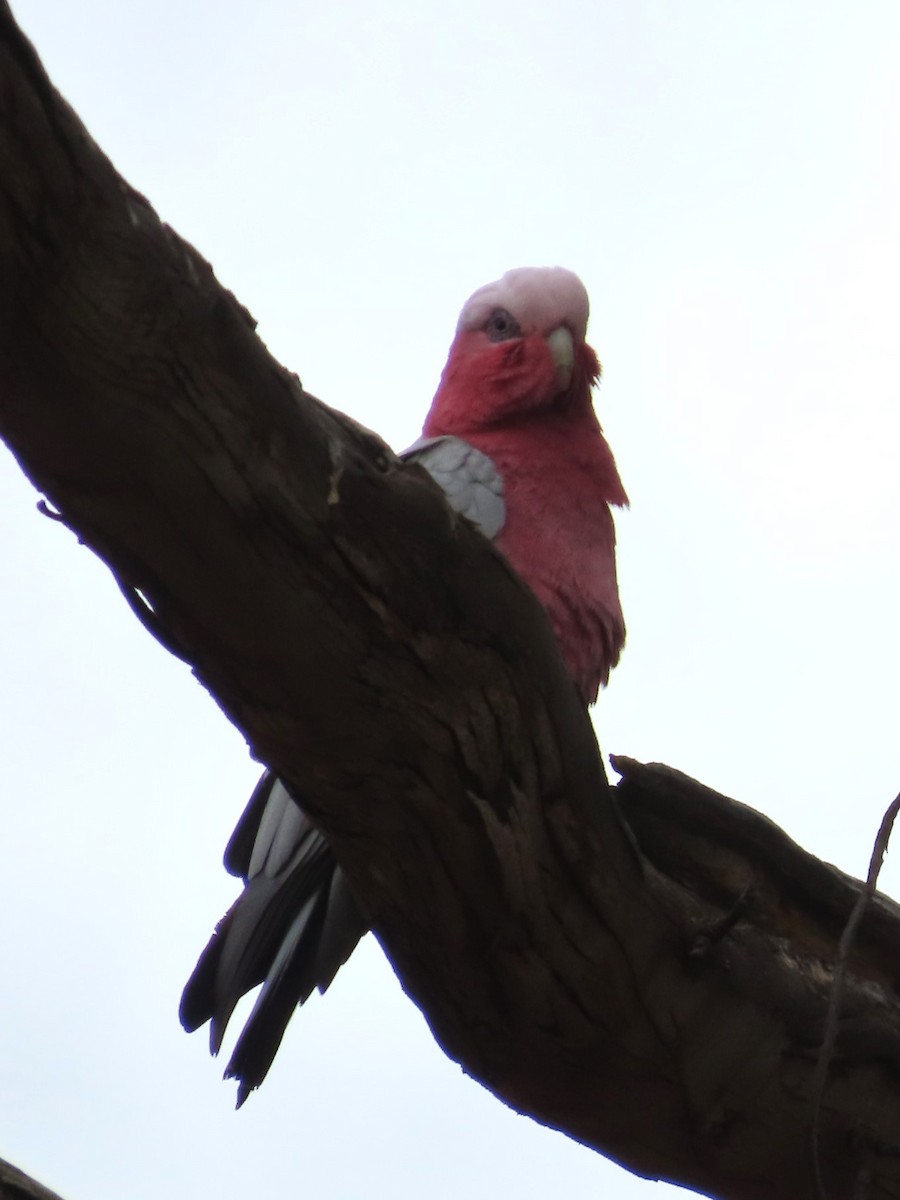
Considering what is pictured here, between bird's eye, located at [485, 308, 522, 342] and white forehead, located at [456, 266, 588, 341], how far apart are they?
0.07ft

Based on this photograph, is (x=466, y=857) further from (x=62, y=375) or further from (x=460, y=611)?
(x=62, y=375)

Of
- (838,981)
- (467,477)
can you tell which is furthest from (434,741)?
(467,477)

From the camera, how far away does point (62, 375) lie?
73.7 inches

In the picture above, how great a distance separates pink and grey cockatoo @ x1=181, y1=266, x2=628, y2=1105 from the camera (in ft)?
10.8

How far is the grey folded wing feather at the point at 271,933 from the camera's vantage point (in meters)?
3.18

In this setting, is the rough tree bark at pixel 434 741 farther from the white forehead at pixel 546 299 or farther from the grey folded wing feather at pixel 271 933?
the white forehead at pixel 546 299

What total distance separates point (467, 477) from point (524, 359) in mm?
519

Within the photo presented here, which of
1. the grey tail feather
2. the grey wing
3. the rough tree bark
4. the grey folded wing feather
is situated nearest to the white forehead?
the grey wing

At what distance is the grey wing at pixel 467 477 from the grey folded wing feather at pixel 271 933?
Result: 38 centimetres

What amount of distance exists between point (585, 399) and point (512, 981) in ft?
7.24

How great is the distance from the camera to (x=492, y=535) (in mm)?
3822

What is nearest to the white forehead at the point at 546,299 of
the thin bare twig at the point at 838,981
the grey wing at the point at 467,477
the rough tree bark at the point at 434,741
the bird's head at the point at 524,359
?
the bird's head at the point at 524,359

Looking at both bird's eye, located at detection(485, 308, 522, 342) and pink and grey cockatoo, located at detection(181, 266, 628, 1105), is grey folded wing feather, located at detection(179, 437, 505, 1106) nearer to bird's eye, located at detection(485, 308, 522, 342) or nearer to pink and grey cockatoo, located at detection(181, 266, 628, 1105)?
pink and grey cockatoo, located at detection(181, 266, 628, 1105)

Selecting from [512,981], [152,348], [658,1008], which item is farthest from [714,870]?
[152,348]
